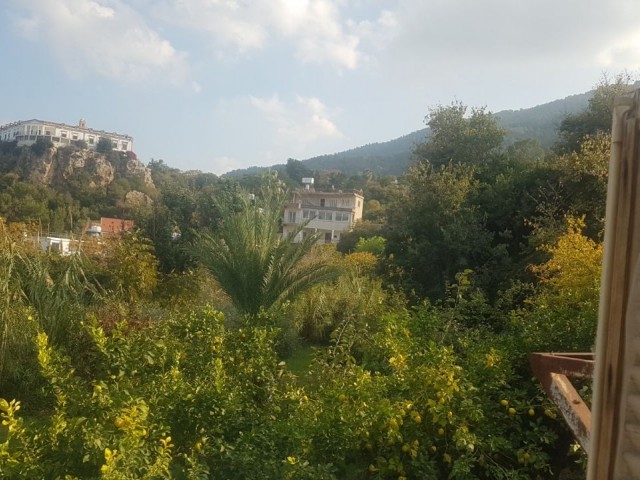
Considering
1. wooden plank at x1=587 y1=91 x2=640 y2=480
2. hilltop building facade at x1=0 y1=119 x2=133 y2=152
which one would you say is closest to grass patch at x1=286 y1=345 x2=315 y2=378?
wooden plank at x1=587 y1=91 x2=640 y2=480

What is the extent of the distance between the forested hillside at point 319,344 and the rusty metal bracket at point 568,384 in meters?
1.11

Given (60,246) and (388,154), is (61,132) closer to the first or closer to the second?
(388,154)

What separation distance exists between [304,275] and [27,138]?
8468cm

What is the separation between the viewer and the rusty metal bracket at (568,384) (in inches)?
96.2

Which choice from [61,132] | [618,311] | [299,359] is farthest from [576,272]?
[61,132]

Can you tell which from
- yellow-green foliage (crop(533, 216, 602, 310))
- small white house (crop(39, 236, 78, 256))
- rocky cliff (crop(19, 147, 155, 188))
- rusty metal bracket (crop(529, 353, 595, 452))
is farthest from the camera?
rocky cliff (crop(19, 147, 155, 188))

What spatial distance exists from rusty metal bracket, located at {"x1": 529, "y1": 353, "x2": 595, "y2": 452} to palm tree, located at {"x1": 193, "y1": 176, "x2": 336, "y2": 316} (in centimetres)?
696

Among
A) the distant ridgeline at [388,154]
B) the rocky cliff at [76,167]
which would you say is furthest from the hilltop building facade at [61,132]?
the rocky cliff at [76,167]

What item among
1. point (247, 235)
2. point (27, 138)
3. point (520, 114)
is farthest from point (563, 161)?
point (27, 138)

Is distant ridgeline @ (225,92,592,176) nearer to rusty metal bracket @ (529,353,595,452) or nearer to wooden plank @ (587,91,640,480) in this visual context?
rusty metal bracket @ (529,353,595,452)

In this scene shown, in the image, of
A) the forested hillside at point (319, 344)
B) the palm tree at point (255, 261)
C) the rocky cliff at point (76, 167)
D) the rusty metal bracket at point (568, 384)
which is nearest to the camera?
the rusty metal bracket at point (568, 384)

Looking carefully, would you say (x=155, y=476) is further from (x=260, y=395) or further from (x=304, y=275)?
(x=304, y=275)

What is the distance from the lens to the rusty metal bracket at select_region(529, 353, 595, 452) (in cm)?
244

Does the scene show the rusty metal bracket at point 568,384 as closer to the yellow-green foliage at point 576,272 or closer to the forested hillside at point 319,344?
the forested hillside at point 319,344
